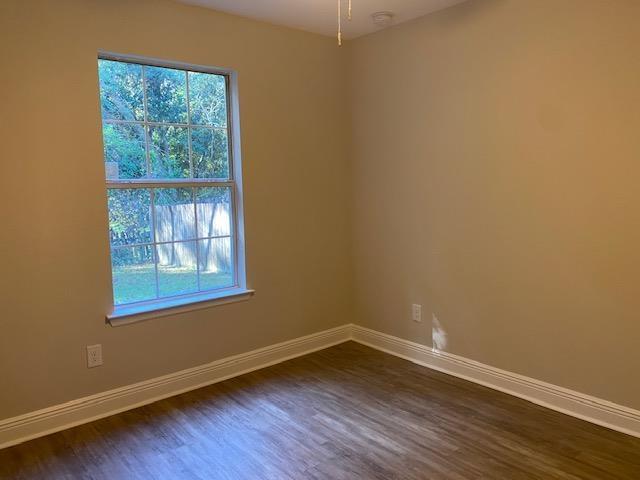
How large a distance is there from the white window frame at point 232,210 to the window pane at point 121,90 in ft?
0.14

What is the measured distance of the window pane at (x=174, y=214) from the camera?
294cm

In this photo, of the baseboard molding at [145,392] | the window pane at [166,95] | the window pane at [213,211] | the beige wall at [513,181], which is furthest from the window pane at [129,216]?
the beige wall at [513,181]

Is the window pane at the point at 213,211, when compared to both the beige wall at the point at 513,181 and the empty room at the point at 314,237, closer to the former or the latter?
the empty room at the point at 314,237

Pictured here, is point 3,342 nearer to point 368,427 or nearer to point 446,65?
point 368,427

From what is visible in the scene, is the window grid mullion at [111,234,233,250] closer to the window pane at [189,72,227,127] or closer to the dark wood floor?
the window pane at [189,72,227,127]

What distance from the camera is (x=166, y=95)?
293 cm

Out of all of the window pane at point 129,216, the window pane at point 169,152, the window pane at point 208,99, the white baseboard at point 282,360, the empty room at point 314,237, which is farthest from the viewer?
the window pane at point 208,99

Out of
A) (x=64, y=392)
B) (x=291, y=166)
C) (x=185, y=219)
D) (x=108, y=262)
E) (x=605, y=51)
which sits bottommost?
(x=64, y=392)

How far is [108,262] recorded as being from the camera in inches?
106

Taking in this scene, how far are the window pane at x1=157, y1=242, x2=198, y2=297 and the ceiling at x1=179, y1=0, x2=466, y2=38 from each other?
1.46 meters

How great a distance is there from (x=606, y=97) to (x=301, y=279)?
2.20 meters

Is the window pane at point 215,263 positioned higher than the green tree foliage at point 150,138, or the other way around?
the green tree foliage at point 150,138

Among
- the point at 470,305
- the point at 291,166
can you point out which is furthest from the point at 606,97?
the point at 291,166

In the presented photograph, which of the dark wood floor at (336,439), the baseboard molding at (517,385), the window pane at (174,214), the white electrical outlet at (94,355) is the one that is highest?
the window pane at (174,214)
